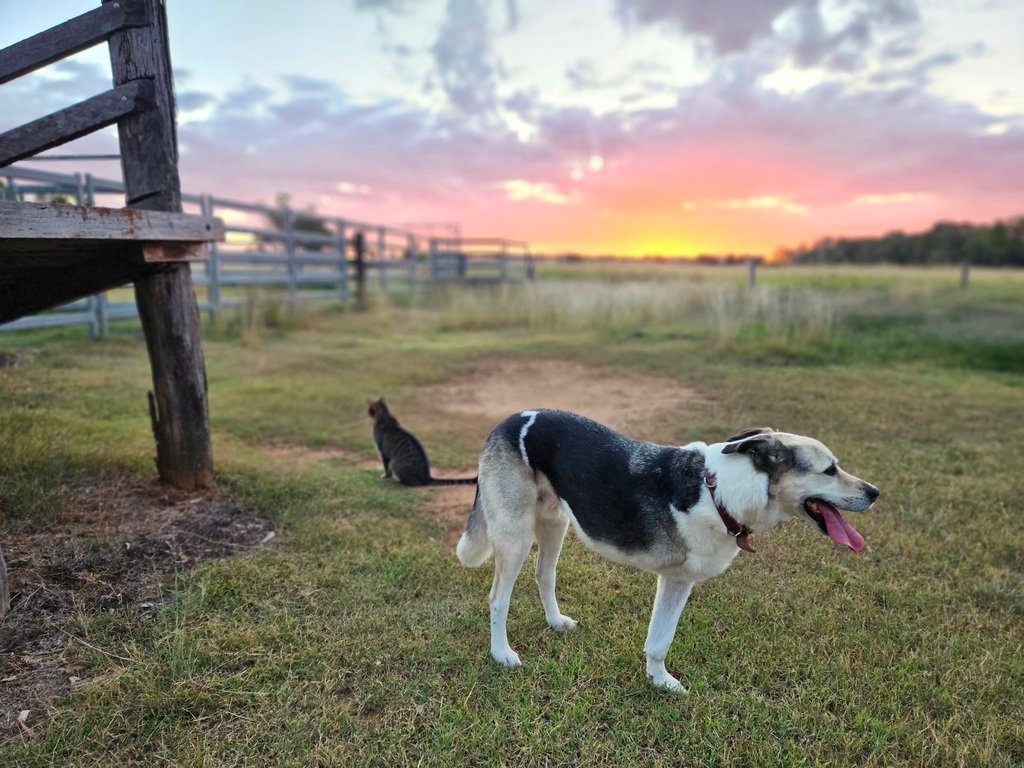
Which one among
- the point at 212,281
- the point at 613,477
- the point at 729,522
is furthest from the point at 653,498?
the point at 212,281

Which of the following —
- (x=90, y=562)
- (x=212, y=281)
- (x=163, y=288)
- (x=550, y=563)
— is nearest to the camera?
(x=550, y=563)

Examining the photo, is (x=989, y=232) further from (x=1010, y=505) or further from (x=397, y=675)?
(x=397, y=675)

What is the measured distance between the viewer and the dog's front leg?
2967mm

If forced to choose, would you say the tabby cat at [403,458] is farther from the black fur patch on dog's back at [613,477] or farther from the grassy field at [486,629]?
the black fur patch on dog's back at [613,477]

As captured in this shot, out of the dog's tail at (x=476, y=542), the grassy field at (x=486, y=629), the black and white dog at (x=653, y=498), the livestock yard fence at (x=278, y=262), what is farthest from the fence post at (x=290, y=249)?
the black and white dog at (x=653, y=498)

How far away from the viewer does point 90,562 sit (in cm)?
378

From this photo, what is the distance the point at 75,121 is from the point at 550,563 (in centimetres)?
414

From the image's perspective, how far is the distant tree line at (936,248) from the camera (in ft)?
157

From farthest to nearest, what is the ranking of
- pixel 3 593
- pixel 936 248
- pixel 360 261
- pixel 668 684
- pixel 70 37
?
1. pixel 936 248
2. pixel 360 261
3. pixel 70 37
4. pixel 3 593
5. pixel 668 684

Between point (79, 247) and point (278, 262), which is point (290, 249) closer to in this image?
point (278, 262)

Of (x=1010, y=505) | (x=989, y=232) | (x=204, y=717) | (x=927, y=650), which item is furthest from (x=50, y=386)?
(x=989, y=232)

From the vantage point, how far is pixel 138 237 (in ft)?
13.1

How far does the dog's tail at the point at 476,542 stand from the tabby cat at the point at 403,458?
85.9 inches

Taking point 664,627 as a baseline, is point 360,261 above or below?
above
